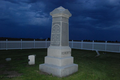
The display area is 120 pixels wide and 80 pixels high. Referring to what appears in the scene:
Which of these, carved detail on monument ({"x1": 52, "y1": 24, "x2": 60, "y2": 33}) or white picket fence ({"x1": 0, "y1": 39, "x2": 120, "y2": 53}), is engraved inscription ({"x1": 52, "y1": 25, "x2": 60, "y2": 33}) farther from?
white picket fence ({"x1": 0, "y1": 39, "x2": 120, "y2": 53})

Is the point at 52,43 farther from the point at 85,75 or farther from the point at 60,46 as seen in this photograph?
the point at 85,75

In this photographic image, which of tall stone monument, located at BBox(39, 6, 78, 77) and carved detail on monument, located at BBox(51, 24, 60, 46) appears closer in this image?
tall stone monument, located at BBox(39, 6, 78, 77)

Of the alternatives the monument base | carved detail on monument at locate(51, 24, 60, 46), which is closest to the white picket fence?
the monument base

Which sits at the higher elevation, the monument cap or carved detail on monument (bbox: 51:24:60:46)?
the monument cap

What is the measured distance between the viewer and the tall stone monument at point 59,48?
514 cm

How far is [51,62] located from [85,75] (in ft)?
5.74

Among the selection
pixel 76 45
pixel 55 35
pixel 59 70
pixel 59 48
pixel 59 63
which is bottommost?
pixel 59 70

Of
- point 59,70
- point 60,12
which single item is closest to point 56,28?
point 60,12

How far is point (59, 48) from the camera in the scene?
5242mm

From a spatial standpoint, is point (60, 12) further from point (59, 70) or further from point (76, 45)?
point (76, 45)

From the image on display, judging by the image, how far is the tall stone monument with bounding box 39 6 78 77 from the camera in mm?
5145

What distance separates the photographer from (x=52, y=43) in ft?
18.2

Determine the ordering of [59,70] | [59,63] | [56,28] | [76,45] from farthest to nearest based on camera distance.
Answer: [76,45], [56,28], [59,63], [59,70]

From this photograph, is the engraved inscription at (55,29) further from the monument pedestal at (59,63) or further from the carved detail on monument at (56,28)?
the monument pedestal at (59,63)
